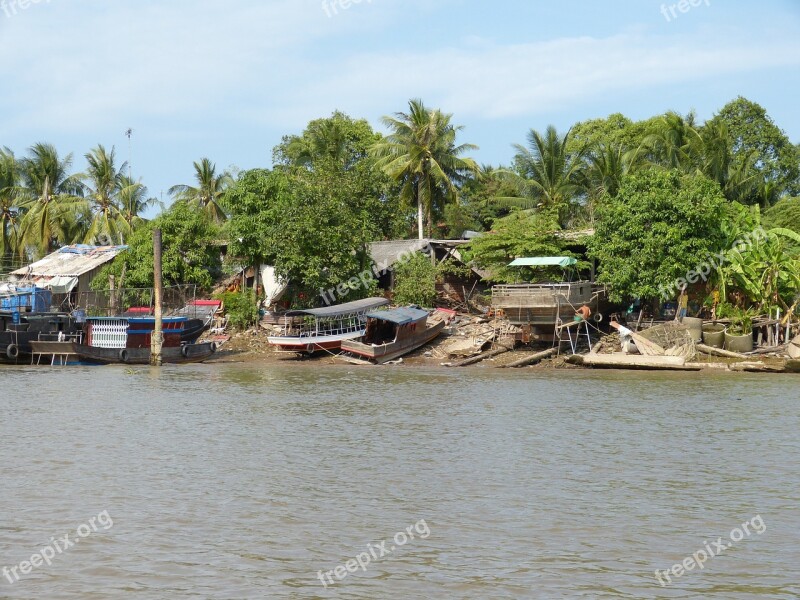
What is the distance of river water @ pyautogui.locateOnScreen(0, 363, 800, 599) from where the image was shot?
9.10 meters

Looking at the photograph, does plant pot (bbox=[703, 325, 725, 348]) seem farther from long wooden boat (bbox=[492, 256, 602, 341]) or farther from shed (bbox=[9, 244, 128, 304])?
shed (bbox=[9, 244, 128, 304])

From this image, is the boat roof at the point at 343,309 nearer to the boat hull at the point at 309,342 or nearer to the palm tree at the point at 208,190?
the boat hull at the point at 309,342

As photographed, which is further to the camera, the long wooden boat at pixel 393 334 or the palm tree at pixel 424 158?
the palm tree at pixel 424 158

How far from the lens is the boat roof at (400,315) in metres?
32.5

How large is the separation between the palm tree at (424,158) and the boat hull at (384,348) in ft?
33.6

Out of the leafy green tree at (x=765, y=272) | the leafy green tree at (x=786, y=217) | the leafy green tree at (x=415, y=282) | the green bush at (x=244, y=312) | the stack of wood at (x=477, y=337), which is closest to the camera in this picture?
the leafy green tree at (x=765, y=272)

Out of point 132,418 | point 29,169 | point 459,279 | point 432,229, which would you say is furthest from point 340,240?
point 29,169

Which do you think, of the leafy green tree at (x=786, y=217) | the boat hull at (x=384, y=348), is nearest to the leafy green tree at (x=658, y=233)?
the leafy green tree at (x=786, y=217)

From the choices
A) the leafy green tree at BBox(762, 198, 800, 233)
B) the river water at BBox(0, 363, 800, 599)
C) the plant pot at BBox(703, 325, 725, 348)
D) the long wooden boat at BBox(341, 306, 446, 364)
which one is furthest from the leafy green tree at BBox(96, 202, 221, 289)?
the leafy green tree at BBox(762, 198, 800, 233)

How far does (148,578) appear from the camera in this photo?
354 inches

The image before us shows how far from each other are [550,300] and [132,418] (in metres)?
Answer: 16.3

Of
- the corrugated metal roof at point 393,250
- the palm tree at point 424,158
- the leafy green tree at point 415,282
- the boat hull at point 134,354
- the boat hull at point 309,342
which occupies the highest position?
the palm tree at point 424,158

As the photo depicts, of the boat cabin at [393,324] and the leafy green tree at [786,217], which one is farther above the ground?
the leafy green tree at [786,217]

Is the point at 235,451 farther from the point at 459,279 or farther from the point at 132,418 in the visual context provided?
the point at 459,279
